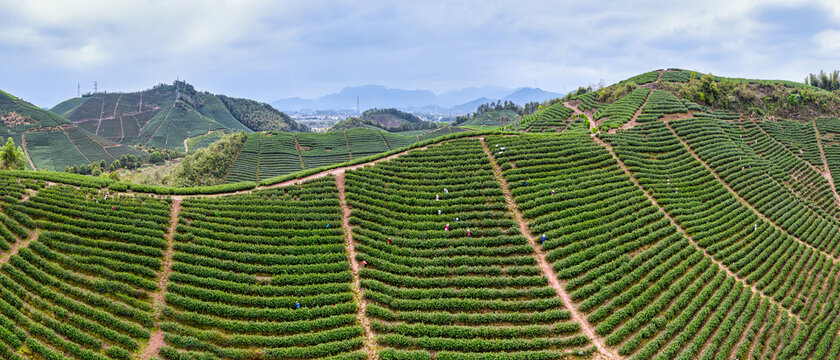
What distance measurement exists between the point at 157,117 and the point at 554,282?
196248 mm

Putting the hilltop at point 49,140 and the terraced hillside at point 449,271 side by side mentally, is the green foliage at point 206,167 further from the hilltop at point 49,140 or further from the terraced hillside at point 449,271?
the terraced hillside at point 449,271

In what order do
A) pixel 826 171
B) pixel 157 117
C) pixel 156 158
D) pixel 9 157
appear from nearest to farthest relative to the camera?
pixel 9 157
pixel 826 171
pixel 156 158
pixel 157 117

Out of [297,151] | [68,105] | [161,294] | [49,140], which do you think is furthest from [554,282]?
[68,105]

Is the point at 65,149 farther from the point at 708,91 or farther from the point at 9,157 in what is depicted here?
the point at 708,91

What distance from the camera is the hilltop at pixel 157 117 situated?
13988cm

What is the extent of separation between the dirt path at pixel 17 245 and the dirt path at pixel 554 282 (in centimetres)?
3308

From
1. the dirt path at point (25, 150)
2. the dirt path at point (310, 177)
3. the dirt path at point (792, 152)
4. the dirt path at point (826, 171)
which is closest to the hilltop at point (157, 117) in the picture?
the dirt path at point (25, 150)

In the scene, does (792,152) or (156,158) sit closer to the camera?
(792,152)

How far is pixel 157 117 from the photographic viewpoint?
159 meters

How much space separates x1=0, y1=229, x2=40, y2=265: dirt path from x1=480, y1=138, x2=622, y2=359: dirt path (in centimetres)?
3308

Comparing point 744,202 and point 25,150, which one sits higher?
point 25,150

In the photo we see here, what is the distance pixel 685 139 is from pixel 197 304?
55578 mm

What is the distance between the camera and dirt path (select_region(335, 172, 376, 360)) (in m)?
18.8

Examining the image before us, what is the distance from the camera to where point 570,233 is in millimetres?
26172
